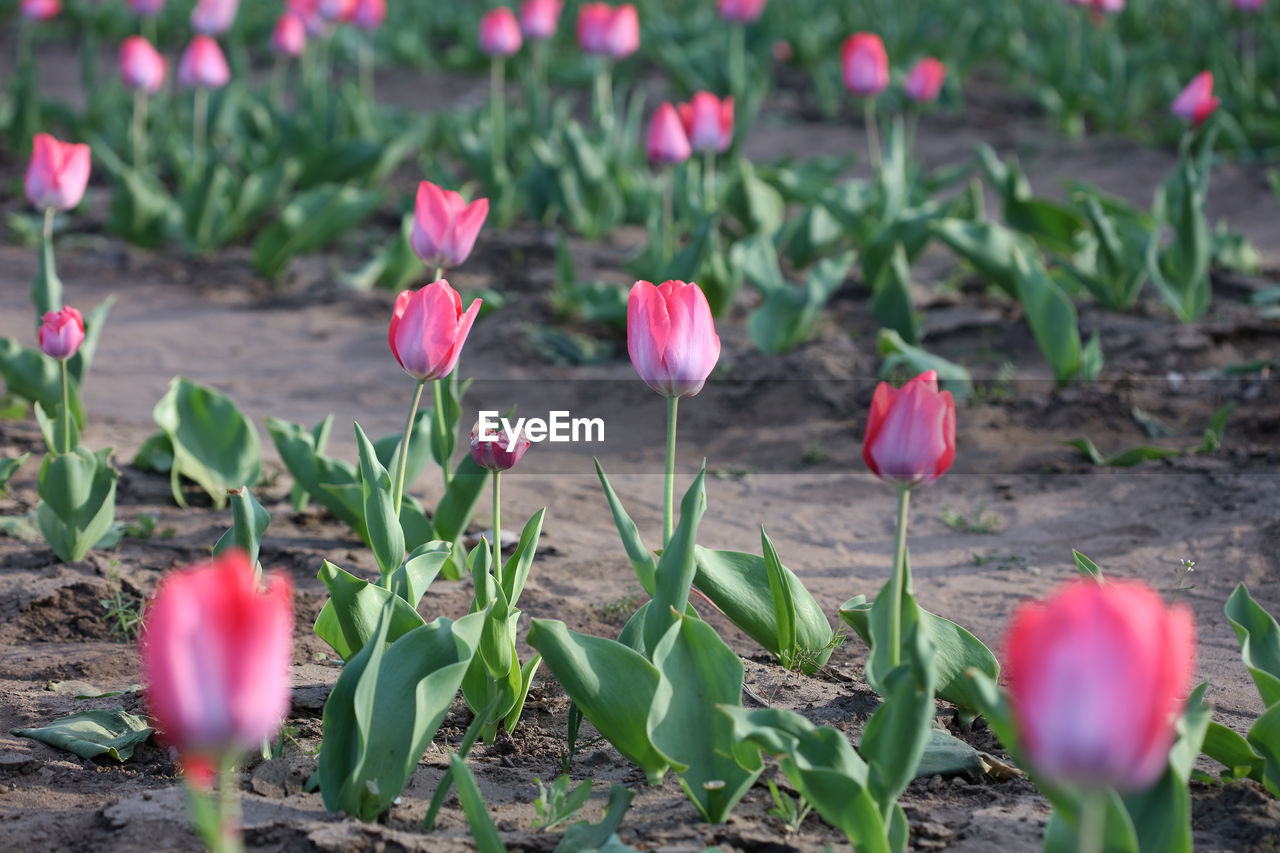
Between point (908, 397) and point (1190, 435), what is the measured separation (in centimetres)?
282

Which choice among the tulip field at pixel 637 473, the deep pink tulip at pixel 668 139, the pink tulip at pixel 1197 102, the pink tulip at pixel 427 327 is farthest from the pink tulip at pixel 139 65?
the pink tulip at pixel 427 327

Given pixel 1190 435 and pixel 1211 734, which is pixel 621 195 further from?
pixel 1211 734

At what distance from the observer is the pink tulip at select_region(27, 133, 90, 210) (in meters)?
3.18

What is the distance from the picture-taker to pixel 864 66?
5.49 m

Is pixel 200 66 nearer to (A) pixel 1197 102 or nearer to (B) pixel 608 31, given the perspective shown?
(B) pixel 608 31

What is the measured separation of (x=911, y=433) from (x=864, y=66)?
4193mm

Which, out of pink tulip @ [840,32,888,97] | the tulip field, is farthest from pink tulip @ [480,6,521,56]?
pink tulip @ [840,32,888,97]

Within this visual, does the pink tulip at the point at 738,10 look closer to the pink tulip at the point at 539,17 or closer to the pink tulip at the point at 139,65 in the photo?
the pink tulip at the point at 539,17

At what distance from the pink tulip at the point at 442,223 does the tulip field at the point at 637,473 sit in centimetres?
1

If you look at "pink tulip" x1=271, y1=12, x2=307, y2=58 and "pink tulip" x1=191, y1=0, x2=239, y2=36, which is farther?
"pink tulip" x1=271, y1=12, x2=307, y2=58

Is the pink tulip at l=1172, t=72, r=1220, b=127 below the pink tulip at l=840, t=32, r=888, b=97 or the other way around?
below

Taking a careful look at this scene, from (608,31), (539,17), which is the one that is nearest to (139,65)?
(539,17)

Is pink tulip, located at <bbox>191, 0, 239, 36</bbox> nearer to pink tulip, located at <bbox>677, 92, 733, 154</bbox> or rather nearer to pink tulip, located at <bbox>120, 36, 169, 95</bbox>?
pink tulip, located at <bbox>120, 36, 169, 95</bbox>

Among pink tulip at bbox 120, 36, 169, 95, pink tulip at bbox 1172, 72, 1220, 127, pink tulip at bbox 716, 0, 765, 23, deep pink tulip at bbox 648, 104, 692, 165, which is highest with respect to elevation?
pink tulip at bbox 716, 0, 765, 23
